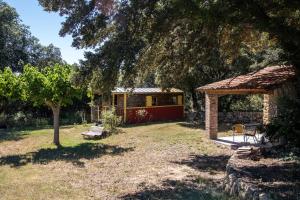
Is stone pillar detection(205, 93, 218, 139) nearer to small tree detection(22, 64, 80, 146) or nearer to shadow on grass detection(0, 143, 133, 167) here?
shadow on grass detection(0, 143, 133, 167)

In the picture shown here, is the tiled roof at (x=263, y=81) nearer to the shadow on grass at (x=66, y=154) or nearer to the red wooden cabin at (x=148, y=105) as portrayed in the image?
the shadow on grass at (x=66, y=154)

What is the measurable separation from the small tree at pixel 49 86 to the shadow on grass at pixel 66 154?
272 cm

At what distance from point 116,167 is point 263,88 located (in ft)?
23.9

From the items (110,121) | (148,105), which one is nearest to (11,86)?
(110,121)

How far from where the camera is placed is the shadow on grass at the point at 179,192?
11086mm

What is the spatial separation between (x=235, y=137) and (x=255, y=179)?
12.9 meters

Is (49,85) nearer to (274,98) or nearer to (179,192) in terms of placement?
(274,98)

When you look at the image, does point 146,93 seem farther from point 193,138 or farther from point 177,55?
point 177,55

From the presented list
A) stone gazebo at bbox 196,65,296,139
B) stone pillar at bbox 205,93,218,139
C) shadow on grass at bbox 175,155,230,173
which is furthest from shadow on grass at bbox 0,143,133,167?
stone gazebo at bbox 196,65,296,139

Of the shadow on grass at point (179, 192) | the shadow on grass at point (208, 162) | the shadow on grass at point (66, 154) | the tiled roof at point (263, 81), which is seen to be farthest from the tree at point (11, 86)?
the shadow on grass at point (179, 192)

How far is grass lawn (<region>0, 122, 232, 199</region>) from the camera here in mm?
12180

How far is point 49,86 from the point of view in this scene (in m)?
20.9

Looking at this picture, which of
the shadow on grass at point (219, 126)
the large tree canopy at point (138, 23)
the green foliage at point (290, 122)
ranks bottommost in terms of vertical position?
the shadow on grass at point (219, 126)

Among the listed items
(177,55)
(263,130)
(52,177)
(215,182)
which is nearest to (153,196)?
(215,182)
